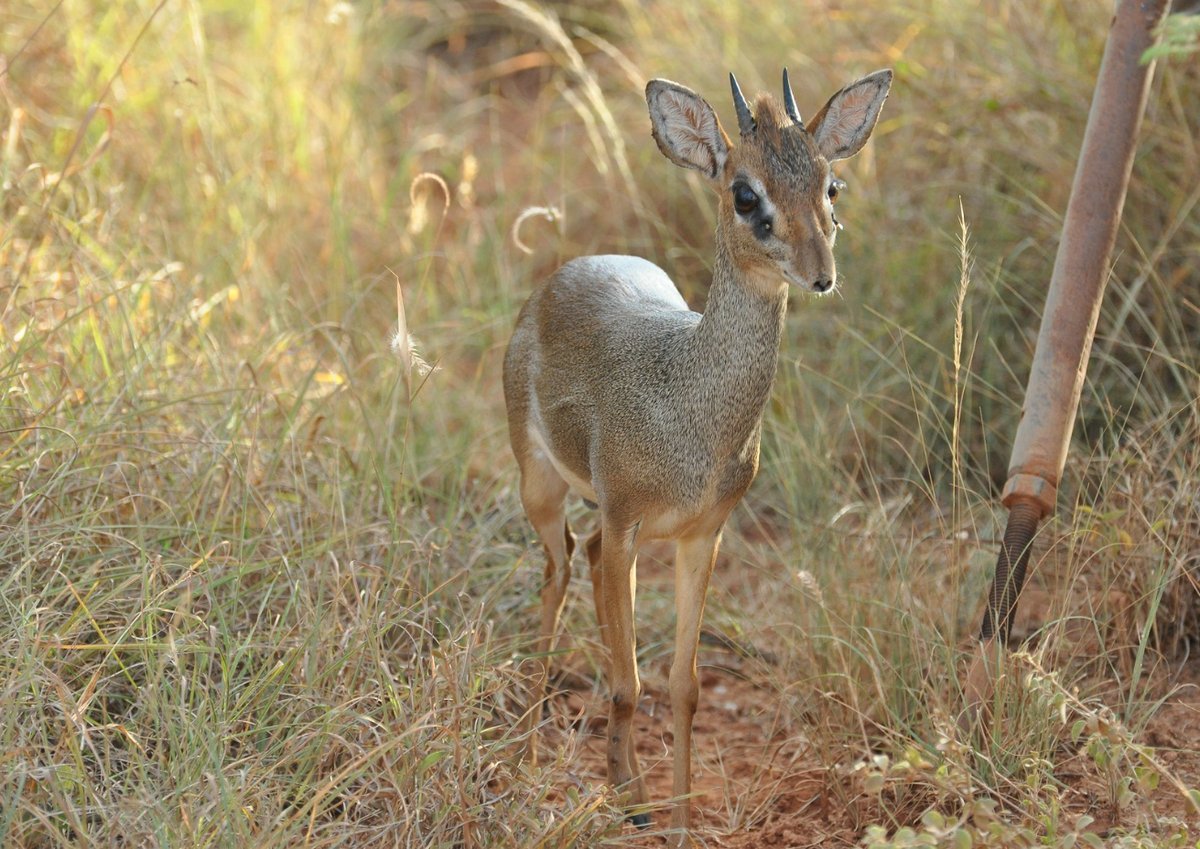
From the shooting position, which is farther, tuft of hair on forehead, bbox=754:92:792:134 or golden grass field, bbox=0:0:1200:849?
tuft of hair on forehead, bbox=754:92:792:134

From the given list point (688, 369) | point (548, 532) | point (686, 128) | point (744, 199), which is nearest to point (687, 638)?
point (548, 532)

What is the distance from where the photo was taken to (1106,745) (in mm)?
3111

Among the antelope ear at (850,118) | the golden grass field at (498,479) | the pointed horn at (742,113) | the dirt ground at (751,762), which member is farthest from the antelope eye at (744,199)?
the dirt ground at (751,762)

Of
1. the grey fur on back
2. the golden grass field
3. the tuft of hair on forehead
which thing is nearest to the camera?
the golden grass field

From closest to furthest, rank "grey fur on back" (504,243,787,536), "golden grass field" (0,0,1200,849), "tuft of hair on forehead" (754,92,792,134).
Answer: "golden grass field" (0,0,1200,849) → "tuft of hair on forehead" (754,92,792,134) → "grey fur on back" (504,243,787,536)

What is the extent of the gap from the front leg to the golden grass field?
8.6 inches

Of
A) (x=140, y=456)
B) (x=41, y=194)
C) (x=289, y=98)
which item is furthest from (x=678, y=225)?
(x=140, y=456)

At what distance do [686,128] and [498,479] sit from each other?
201 centimetres

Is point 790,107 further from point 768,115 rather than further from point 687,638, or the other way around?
point 687,638

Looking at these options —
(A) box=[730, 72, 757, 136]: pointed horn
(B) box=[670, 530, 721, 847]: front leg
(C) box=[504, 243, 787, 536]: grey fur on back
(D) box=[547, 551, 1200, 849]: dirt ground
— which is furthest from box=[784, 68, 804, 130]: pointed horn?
(D) box=[547, 551, 1200, 849]: dirt ground

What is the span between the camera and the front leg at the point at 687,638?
3730mm

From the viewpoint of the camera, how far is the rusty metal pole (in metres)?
3.71

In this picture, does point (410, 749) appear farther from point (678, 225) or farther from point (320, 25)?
point (320, 25)

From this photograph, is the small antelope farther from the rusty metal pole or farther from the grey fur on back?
the rusty metal pole
